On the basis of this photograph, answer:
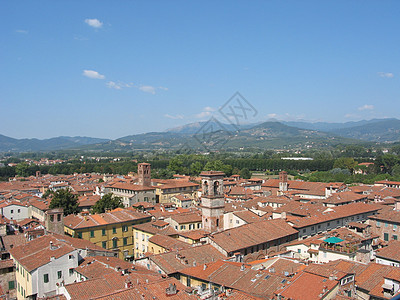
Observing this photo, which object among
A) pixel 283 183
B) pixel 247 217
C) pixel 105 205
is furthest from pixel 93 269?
pixel 283 183

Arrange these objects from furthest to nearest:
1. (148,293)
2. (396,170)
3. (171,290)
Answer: (396,170), (171,290), (148,293)

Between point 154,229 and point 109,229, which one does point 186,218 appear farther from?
point 109,229

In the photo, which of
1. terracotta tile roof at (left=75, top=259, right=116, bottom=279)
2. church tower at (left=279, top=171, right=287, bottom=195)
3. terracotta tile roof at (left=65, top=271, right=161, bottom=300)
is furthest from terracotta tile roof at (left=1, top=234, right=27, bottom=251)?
church tower at (left=279, top=171, right=287, bottom=195)

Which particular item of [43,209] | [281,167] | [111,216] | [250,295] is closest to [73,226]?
[111,216]

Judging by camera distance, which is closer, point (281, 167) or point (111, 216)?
point (111, 216)

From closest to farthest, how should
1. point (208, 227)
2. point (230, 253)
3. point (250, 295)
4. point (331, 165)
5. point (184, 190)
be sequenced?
point (250, 295)
point (230, 253)
point (208, 227)
point (184, 190)
point (331, 165)

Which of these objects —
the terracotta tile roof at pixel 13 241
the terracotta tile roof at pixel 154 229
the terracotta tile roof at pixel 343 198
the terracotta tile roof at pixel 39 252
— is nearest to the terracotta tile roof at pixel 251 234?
the terracotta tile roof at pixel 154 229

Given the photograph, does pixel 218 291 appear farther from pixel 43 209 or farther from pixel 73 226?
pixel 43 209

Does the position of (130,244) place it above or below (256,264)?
below
